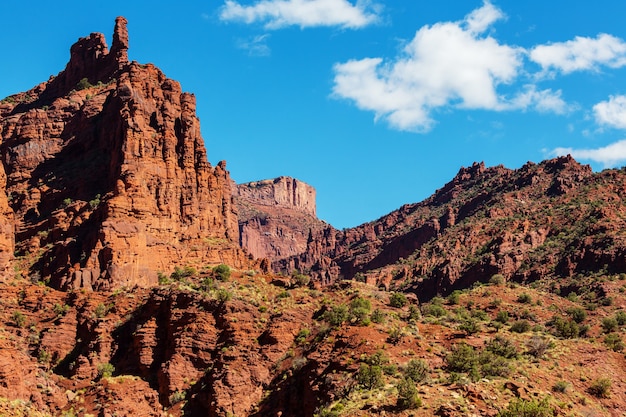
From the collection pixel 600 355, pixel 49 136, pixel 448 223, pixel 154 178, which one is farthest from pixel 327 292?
pixel 448 223

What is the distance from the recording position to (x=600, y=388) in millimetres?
64438

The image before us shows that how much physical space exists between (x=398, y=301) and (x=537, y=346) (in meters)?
21.8

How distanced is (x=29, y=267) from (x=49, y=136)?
2593 centimetres

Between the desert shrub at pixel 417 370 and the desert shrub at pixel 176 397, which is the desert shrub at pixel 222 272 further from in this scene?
the desert shrub at pixel 417 370

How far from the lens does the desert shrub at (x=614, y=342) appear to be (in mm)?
76500

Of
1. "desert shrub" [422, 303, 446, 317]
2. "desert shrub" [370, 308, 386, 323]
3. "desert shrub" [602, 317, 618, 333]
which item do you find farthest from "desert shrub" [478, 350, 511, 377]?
"desert shrub" [422, 303, 446, 317]

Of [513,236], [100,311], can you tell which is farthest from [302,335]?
[513,236]

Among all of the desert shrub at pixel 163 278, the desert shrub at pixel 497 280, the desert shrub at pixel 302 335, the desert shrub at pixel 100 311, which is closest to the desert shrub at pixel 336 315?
the desert shrub at pixel 302 335

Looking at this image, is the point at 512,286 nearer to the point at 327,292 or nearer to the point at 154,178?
the point at 327,292

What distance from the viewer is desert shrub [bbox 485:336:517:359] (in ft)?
232

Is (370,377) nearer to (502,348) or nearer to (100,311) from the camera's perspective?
(502,348)

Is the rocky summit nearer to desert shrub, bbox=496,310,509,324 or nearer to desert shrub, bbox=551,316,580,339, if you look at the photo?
desert shrub, bbox=551,316,580,339

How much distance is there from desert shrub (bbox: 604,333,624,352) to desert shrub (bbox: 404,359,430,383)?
22268 mm

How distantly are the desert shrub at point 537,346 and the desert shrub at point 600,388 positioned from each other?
252 inches
